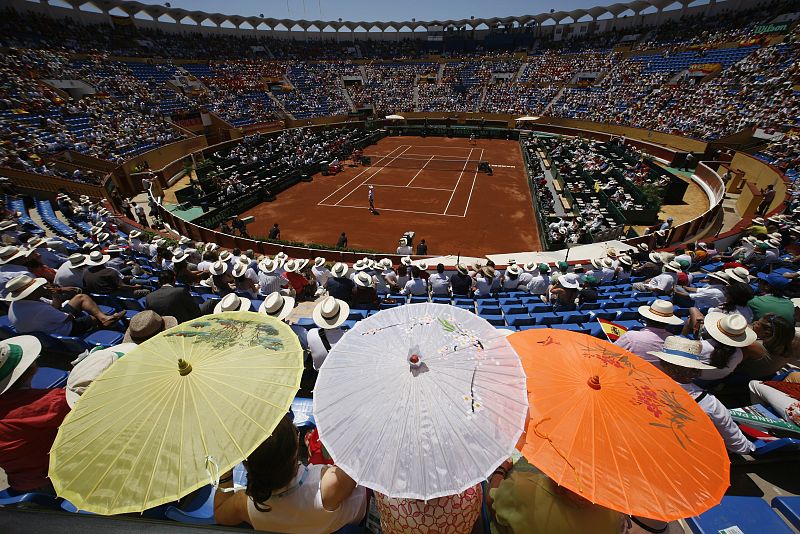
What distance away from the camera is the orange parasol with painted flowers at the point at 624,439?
254cm

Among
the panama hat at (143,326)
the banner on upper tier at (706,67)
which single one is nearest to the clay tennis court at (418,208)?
the panama hat at (143,326)

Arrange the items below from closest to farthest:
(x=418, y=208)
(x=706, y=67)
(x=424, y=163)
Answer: (x=418, y=208)
(x=424, y=163)
(x=706, y=67)

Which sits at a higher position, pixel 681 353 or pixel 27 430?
pixel 681 353

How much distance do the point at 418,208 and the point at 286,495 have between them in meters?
23.0

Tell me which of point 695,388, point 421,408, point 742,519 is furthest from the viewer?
point 695,388

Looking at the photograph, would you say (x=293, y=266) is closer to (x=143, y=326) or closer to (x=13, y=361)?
(x=143, y=326)

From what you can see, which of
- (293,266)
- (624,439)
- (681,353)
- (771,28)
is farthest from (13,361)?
(771,28)

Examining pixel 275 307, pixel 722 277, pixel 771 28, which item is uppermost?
pixel 771 28

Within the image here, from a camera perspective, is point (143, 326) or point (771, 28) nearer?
point (143, 326)

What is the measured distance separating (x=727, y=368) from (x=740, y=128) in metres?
36.4

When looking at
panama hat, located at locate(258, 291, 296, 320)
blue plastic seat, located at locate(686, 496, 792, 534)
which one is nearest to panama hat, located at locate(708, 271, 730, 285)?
blue plastic seat, located at locate(686, 496, 792, 534)

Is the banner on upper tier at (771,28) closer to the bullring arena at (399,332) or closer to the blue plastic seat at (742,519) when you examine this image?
the bullring arena at (399,332)

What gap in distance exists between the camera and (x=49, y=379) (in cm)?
550

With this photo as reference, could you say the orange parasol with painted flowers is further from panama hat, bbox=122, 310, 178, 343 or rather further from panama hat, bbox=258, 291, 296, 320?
panama hat, bbox=122, 310, 178, 343
